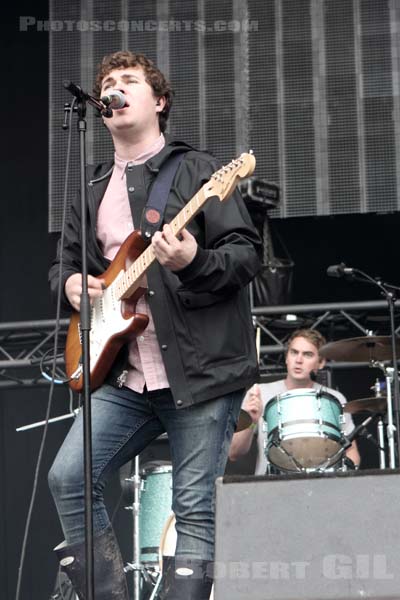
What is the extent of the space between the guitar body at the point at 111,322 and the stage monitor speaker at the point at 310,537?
864 millimetres

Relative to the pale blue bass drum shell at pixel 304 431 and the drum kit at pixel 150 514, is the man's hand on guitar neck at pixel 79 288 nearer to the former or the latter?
the drum kit at pixel 150 514

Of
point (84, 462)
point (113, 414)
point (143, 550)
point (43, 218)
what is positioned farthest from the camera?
point (43, 218)

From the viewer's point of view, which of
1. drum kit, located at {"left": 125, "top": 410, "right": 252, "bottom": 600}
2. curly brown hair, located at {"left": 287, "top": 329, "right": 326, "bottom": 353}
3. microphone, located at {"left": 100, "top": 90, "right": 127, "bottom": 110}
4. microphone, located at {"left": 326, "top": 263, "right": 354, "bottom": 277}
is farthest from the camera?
curly brown hair, located at {"left": 287, "top": 329, "right": 326, "bottom": 353}

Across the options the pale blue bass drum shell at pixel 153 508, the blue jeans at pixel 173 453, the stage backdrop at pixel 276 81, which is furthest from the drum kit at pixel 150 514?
the blue jeans at pixel 173 453

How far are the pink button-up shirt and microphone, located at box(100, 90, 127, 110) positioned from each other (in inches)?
7.8

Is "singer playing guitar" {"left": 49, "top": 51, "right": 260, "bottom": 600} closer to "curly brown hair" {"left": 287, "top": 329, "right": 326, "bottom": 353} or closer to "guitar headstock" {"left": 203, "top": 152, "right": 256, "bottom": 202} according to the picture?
"guitar headstock" {"left": 203, "top": 152, "right": 256, "bottom": 202}

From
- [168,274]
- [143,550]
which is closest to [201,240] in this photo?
[168,274]

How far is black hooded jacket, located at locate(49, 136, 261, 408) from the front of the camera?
3350 millimetres

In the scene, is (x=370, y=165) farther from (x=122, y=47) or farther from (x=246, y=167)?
(x=246, y=167)

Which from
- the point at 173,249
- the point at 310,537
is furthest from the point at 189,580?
the point at 173,249

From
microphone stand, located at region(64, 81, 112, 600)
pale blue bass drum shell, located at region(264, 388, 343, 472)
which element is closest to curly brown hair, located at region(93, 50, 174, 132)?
microphone stand, located at region(64, 81, 112, 600)

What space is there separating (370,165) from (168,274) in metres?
4.11

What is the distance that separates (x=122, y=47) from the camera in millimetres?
7609

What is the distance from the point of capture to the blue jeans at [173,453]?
3.29 meters
